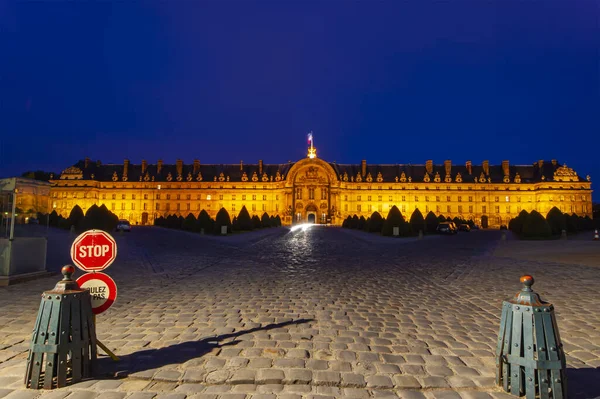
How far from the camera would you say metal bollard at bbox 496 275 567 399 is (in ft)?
11.4

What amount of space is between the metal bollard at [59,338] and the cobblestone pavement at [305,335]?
0.15 metres

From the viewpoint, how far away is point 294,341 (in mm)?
5305

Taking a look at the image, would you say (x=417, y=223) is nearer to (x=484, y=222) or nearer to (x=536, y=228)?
(x=536, y=228)

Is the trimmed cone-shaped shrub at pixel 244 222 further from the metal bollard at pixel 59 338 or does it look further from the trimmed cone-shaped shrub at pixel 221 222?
the metal bollard at pixel 59 338

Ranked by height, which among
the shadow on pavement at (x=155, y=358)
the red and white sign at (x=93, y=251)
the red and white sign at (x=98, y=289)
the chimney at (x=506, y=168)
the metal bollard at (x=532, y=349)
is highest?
the chimney at (x=506, y=168)

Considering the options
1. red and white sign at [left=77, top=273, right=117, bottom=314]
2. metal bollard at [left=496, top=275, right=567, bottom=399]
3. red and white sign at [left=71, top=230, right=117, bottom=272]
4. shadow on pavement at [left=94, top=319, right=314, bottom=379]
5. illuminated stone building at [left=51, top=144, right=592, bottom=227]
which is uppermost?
illuminated stone building at [left=51, top=144, right=592, bottom=227]

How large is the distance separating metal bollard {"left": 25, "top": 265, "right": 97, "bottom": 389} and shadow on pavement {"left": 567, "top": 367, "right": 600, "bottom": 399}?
4.70 m

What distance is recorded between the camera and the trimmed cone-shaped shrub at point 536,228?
3152 centimetres

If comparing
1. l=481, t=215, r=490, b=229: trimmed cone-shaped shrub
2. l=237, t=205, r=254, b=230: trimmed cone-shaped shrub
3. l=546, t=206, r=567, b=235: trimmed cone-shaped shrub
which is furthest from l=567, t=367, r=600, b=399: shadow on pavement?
l=481, t=215, r=490, b=229: trimmed cone-shaped shrub

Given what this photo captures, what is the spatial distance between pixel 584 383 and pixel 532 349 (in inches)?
41.2

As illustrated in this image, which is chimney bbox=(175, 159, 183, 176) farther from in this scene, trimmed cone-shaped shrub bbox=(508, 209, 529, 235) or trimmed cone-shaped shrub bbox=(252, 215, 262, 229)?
trimmed cone-shaped shrub bbox=(508, 209, 529, 235)

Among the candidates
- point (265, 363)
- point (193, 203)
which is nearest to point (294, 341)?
point (265, 363)

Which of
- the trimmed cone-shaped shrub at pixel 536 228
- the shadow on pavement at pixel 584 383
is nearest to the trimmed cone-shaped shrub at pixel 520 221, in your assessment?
the trimmed cone-shaped shrub at pixel 536 228

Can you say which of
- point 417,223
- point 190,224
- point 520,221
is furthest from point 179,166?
point 520,221
